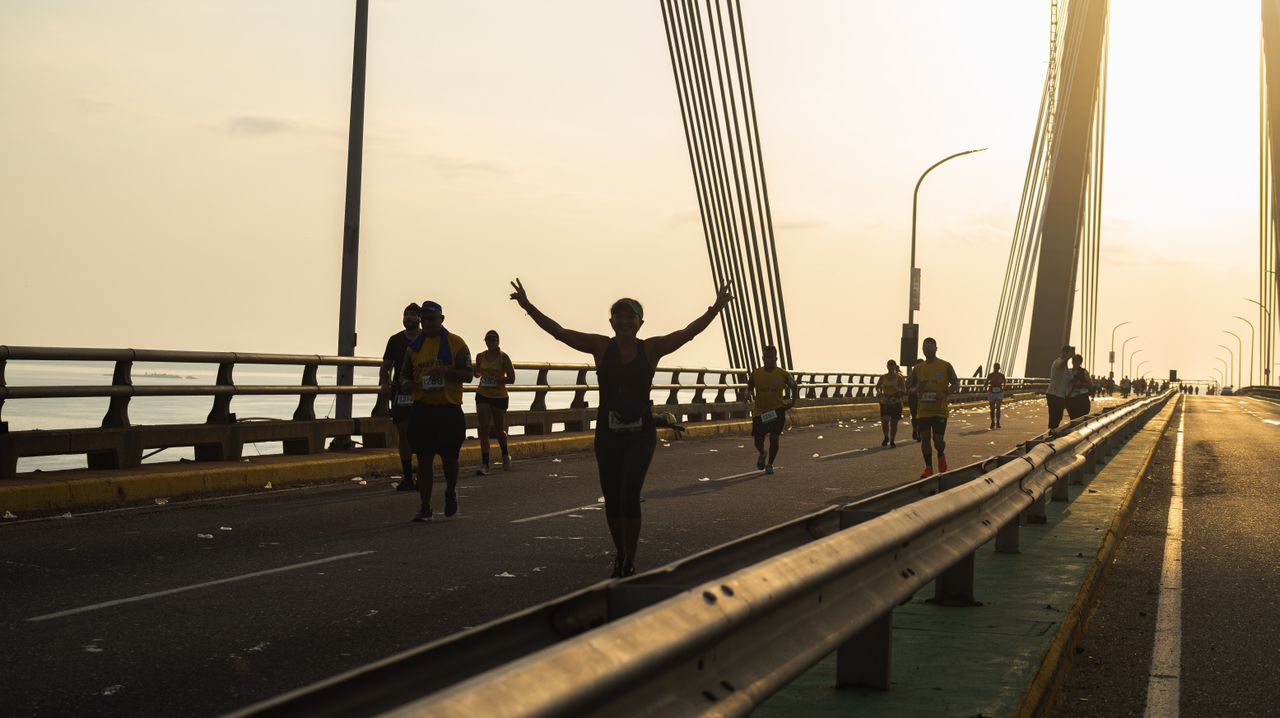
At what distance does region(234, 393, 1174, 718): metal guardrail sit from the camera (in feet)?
8.37

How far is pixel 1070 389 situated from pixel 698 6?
1264 centimetres

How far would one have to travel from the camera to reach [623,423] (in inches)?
376

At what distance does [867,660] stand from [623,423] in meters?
4.25

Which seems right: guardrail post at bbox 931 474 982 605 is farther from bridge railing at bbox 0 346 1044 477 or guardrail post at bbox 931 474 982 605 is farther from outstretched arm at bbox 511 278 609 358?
bridge railing at bbox 0 346 1044 477

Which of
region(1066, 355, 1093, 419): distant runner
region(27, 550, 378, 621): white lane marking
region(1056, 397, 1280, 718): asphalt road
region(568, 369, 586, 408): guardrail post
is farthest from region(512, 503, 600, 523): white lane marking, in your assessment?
region(1066, 355, 1093, 419): distant runner

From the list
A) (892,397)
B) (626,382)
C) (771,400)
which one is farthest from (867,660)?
(892,397)

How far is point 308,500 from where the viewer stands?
1555cm

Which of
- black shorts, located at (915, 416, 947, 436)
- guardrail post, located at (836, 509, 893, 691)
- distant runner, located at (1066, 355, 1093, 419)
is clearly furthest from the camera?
distant runner, located at (1066, 355, 1093, 419)

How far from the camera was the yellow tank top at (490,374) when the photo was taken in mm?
19219

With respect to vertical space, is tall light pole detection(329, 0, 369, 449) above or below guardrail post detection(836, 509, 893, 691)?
above

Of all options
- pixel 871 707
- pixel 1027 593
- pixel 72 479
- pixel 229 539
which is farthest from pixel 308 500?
pixel 871 707

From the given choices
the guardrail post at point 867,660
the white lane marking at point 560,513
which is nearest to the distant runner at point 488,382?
the white lane marking at point 560,513

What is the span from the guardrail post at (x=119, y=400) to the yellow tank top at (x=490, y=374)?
16.0ft

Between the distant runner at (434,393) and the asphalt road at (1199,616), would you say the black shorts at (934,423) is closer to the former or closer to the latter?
the asphalt road at (1199,616)
